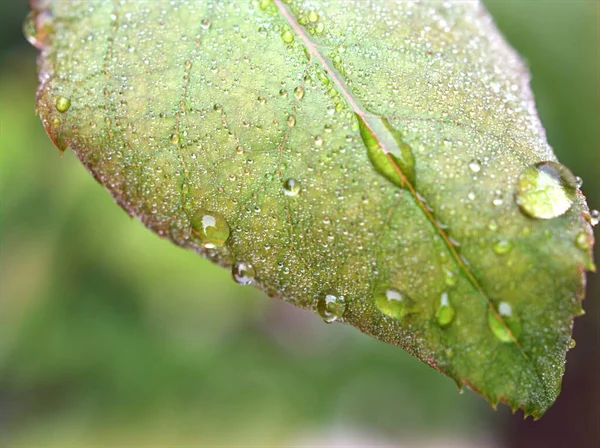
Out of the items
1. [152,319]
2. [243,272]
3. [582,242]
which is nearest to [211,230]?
[243,272]

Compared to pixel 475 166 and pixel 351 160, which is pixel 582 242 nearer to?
pixel 475 166

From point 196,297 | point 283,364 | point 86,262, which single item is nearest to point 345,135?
point 196,297

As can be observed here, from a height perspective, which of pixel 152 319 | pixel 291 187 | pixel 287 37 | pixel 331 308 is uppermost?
pixel 287 37

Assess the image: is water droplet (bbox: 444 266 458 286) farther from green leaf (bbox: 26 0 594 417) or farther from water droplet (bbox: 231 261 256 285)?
water droplet (bbox: 231 261 256 285)

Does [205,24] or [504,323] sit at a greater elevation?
[205,24]

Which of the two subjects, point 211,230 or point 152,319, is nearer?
point 211,230

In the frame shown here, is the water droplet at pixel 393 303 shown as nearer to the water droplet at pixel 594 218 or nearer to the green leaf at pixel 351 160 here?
the green leaf at pixel 351 160
